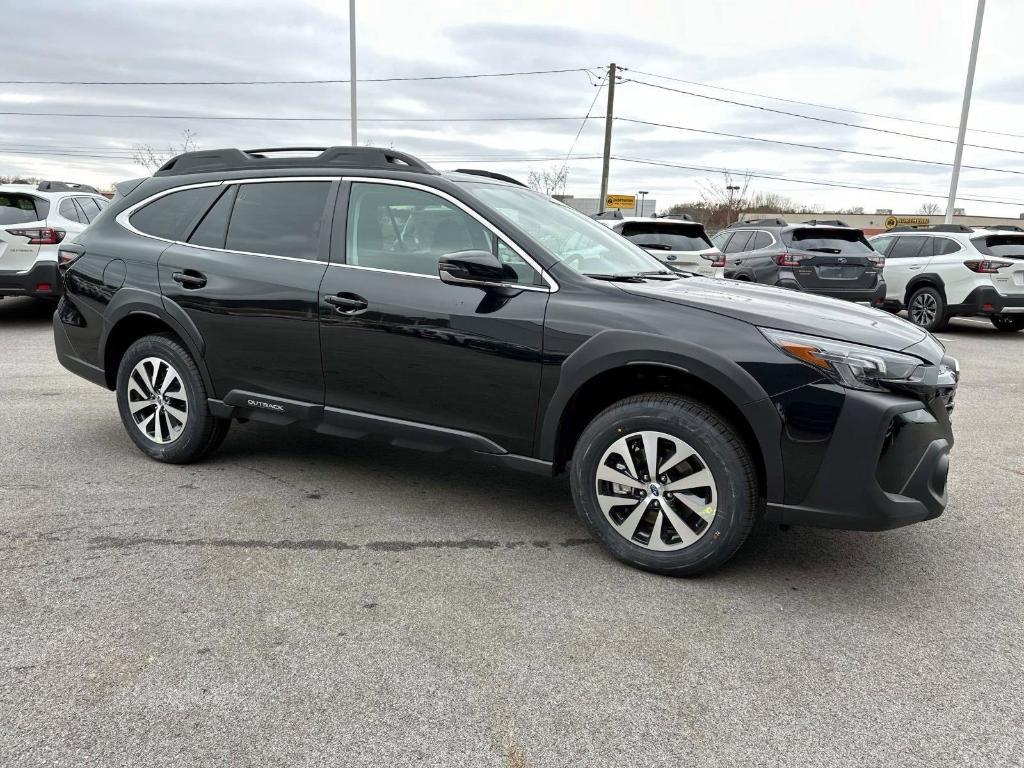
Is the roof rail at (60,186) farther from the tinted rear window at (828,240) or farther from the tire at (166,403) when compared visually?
the tinted rear window at (828,240)

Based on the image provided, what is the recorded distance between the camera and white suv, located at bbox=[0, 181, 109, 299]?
975cm

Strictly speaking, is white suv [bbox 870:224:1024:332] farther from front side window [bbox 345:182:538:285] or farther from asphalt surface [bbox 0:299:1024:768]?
front side window [bbox 345:182:538:285]

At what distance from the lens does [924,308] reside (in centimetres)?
1277

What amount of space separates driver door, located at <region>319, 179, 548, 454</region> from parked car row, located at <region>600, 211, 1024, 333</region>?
7399 mm

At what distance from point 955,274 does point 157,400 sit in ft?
37.8

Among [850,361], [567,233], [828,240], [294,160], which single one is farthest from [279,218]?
[828,240]

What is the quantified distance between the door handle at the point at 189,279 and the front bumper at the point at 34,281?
21.0ft

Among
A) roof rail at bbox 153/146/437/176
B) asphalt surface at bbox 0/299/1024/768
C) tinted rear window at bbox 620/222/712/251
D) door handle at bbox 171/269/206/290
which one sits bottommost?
asphalt surface at bbox 0/299/1024/768

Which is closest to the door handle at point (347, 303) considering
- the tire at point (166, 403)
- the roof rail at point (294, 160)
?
the roof rail at point (294, 160)

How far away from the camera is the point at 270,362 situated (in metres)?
4.29

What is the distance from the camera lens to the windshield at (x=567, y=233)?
392cm

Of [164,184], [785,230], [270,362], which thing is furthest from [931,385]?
[785,230]

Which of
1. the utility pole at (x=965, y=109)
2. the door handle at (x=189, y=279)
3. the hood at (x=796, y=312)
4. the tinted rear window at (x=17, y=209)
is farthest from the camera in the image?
the utility pole at (x=965, y=109)

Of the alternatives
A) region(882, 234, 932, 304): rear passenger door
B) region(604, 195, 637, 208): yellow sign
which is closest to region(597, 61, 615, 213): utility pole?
region(604, 195, 637, 208): yellow sign
